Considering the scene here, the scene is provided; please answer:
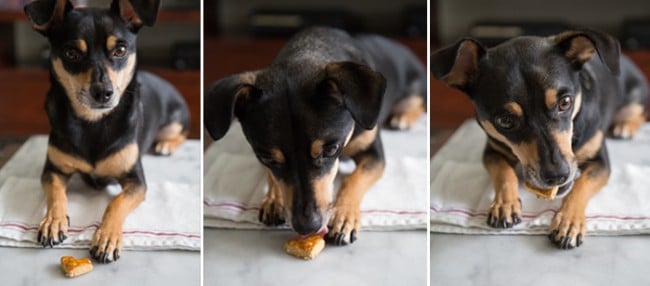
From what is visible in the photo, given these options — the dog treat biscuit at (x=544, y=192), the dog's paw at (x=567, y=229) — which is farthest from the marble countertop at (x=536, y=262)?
the dog treat biscuit at (x=544, y=192)

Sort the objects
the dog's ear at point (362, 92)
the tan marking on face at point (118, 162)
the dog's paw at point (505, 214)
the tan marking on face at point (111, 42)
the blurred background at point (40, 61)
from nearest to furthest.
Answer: the dog's ear at point (362, 92) < the tan marking on face at point (111, 42) < the dog's paw at point (505, 214) < the tan marking on face at point (118, 162) < the blurred background at point (40, 61)

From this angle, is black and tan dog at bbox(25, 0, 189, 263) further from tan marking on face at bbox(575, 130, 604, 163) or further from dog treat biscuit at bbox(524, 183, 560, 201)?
tan marking on face at bbox(575, 130, 604, 163)

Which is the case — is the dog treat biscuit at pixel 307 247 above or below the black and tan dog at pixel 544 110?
below

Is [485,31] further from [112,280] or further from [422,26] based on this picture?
[112,280]

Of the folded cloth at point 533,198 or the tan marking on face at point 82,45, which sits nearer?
the tan marking on face at point 82,45

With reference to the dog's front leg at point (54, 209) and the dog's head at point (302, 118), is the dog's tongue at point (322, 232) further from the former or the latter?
the dog's front leg at point (54, 209)

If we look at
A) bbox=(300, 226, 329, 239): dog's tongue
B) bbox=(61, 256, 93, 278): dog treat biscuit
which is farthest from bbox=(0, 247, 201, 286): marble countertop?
bbox=(300, 226, 329, 239): dog's tongue

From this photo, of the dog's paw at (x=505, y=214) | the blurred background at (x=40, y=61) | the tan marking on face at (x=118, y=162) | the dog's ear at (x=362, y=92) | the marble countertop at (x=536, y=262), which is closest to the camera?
the dog's ear at (x=362, y=92)

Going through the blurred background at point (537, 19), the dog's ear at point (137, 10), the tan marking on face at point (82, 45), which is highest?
the dog's ear at point (137, 10)
